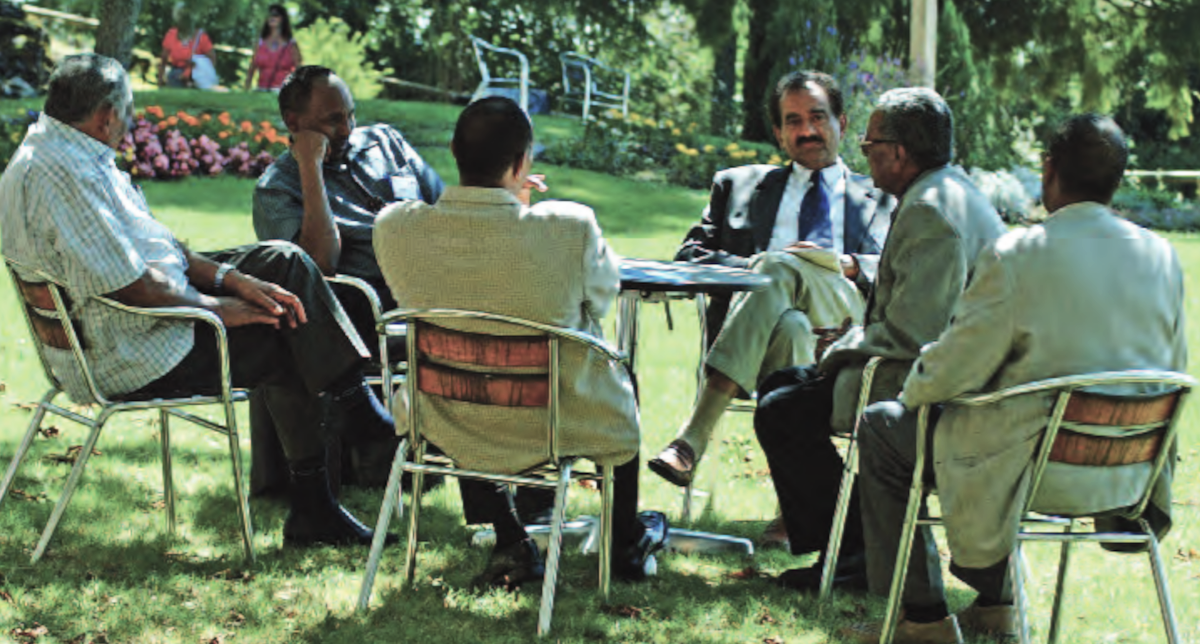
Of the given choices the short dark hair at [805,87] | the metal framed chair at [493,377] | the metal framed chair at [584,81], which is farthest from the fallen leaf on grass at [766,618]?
the metal framed chair at [584,81]

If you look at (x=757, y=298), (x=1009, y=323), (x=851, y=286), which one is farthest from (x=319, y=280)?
(x=1009, y=323)

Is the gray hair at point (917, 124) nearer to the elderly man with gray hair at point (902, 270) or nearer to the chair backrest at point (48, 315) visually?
the elderly man with gray hair at point (902, 270)

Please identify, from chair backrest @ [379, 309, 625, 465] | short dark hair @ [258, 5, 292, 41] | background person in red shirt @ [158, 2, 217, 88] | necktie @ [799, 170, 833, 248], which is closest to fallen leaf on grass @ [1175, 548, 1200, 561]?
necktie @ [799, 170, 833, 248]

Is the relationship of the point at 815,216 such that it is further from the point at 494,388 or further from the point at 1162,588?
the point at 1162,588

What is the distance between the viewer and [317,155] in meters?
5.57

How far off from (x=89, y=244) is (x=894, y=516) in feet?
7.51

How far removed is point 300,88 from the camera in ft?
18.5

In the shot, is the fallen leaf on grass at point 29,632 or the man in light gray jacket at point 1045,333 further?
the fallen leaf on grass at point 29,632

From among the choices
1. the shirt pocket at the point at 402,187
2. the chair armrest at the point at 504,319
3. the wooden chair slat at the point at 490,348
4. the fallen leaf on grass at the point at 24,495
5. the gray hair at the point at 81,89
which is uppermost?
the gray hair at the point at 81,89

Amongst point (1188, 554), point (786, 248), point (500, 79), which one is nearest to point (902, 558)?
point (786, 248)

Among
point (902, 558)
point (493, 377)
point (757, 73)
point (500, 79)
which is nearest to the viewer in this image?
point (902, 558)

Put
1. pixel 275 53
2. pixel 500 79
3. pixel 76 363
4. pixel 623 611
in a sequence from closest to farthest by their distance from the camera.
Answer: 1. pixel 623 611
2. pixel 76 363
3. pixel 500 79
4. pixel 275 53

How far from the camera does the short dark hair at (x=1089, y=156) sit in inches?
145

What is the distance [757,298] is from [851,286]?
339mm
